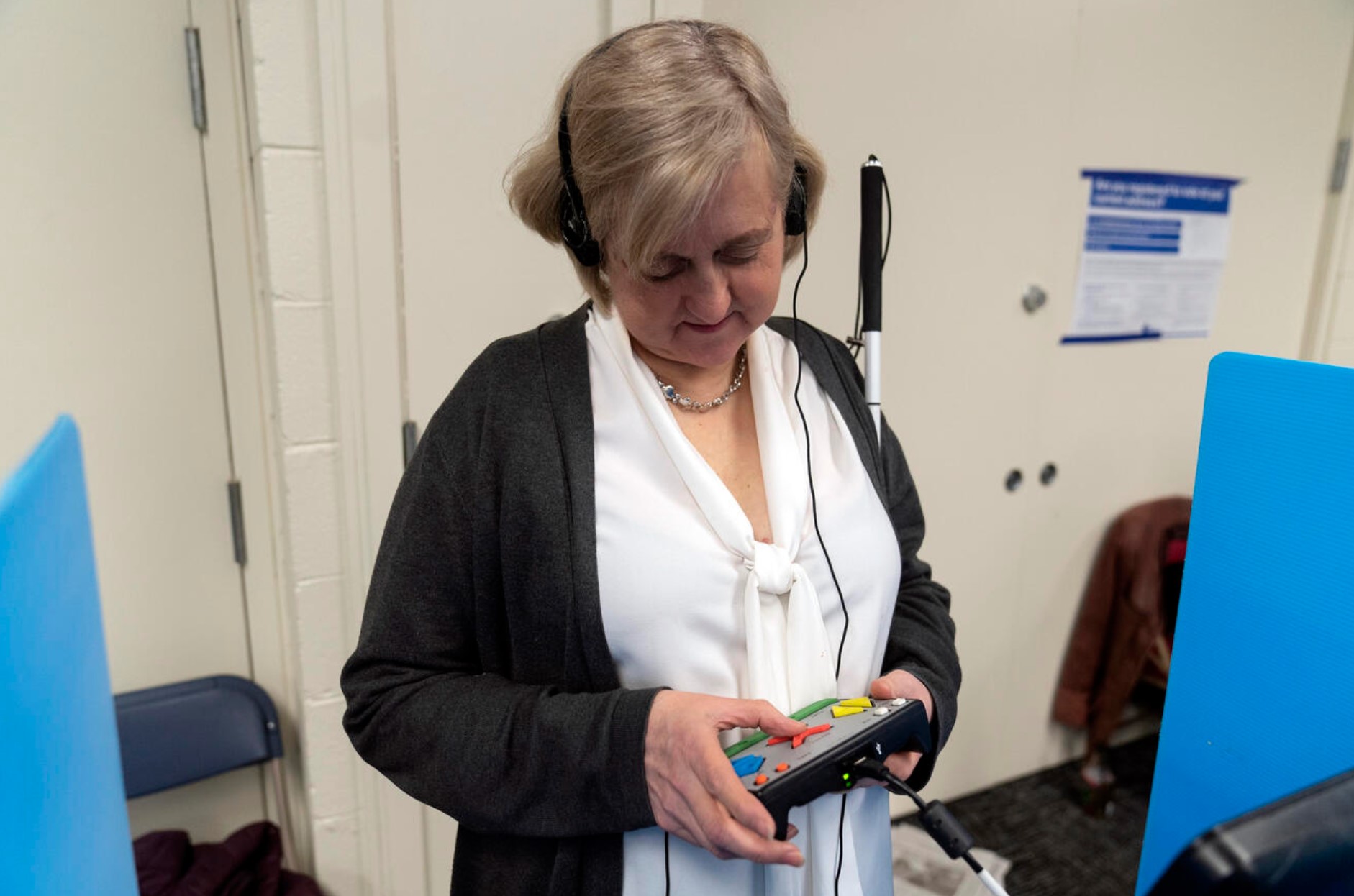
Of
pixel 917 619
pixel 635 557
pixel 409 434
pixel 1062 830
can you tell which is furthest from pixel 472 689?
pixel 1062 830

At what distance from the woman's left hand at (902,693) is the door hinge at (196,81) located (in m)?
1.39

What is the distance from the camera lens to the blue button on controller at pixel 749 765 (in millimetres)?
675

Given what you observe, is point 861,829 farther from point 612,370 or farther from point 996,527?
point 996,527

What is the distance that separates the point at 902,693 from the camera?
81 centimetres

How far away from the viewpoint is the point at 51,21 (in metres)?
1.29

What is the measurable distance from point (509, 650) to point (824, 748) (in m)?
0.31

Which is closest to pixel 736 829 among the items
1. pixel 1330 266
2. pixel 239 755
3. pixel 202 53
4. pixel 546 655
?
pixel 546 655

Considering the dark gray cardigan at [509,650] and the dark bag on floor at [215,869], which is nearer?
the dark gray cardigan at [509,650]

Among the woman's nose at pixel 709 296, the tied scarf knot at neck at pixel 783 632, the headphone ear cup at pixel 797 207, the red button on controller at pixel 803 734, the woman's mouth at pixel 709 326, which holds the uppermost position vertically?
the headphone ear cup at pixel 797 207

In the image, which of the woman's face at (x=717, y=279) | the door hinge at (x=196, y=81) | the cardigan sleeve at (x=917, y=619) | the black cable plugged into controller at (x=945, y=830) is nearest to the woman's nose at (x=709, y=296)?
the woman's face at (x=717, y=279)

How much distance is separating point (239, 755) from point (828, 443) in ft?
4.13

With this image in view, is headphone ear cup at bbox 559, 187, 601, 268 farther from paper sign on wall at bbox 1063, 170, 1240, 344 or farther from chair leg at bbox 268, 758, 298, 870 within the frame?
paper sign on wall at bbox 1063, 170, 1240, 344

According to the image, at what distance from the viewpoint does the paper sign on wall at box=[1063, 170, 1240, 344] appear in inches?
80.1

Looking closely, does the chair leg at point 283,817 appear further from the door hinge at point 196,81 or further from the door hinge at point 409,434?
the door hinge at point 196,81
